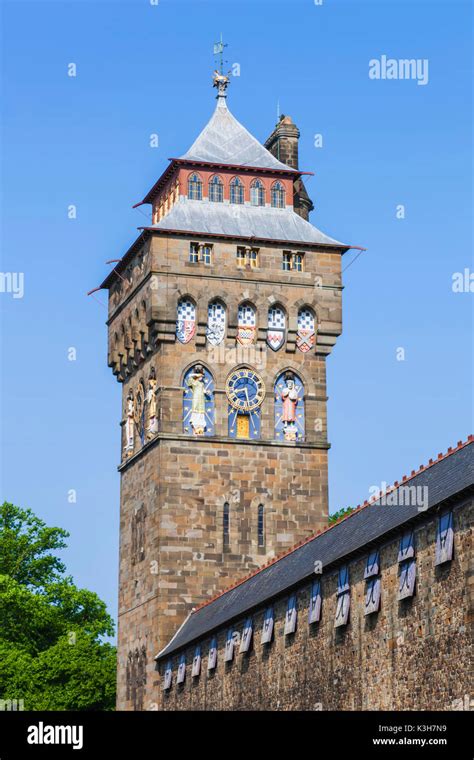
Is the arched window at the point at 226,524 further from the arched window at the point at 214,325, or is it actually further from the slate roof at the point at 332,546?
the arched window at the point at 214,325

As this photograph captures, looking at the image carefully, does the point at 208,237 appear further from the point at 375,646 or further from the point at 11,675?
the point at 375,646

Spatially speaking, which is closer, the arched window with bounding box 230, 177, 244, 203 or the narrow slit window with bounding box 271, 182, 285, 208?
the arched window with bounding box 230, 177, 244, 203

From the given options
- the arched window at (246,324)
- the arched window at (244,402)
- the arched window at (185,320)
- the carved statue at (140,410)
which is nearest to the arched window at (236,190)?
the arched window at (246,324)

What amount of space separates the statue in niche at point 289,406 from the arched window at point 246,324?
88.7 inches

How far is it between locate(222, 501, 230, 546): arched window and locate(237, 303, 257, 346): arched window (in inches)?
282

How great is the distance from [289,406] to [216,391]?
3.36 metres

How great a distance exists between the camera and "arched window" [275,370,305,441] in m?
69.6

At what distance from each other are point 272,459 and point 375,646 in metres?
27.5

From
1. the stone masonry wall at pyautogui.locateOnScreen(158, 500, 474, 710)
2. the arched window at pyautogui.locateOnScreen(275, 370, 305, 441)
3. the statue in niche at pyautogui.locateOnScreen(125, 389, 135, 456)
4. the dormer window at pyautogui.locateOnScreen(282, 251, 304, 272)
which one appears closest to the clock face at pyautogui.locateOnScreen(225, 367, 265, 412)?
the arched window at pyautogui.locateOnScreen(275, 370, 305, 441)

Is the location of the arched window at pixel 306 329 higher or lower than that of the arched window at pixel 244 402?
higher

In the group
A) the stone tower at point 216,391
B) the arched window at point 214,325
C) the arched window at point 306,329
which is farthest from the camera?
the arched window at point 306,329

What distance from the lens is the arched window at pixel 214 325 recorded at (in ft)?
228

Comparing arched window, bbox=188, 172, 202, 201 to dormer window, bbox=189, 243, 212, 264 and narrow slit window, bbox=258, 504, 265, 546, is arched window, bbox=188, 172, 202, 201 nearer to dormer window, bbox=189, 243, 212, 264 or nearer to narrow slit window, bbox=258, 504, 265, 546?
dormer window, bbox=189, 243, 212, 264
